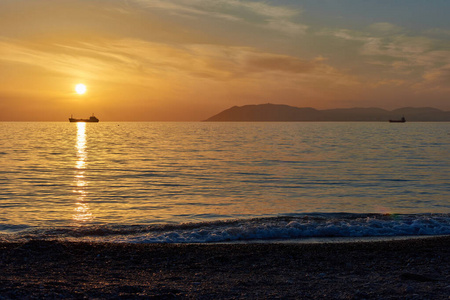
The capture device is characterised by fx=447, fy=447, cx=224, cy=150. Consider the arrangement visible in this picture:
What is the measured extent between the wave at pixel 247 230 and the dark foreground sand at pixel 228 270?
5.18 feet

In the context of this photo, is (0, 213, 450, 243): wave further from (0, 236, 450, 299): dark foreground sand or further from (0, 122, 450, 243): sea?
(0, 236, 450, 299): dark foreground sand

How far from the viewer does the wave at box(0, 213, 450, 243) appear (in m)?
14.2

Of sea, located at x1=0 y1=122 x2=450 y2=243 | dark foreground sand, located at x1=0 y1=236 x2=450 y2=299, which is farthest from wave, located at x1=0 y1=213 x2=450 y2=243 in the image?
dark foreground sand, located at x1=0 y1=236 x2=450 y2=299

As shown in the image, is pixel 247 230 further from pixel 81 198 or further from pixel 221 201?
pixel 81 198

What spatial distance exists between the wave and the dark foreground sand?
5.18 ft

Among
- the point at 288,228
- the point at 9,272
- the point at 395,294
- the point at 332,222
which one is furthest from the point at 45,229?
the point at 395,294

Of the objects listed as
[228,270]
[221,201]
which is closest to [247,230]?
[228,270]

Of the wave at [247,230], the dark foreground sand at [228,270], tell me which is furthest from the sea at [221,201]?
the dark foreground sand at [228,270]

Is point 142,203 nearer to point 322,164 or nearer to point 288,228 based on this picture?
point 288,228

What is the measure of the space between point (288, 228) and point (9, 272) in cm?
880

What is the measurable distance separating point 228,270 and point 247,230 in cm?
459

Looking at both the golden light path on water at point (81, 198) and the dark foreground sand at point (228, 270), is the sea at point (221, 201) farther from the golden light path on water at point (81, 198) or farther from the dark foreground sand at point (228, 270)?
the dark foreground sand at point (228, 270)

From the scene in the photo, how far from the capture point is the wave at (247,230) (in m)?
14.2

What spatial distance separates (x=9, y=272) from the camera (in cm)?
943
